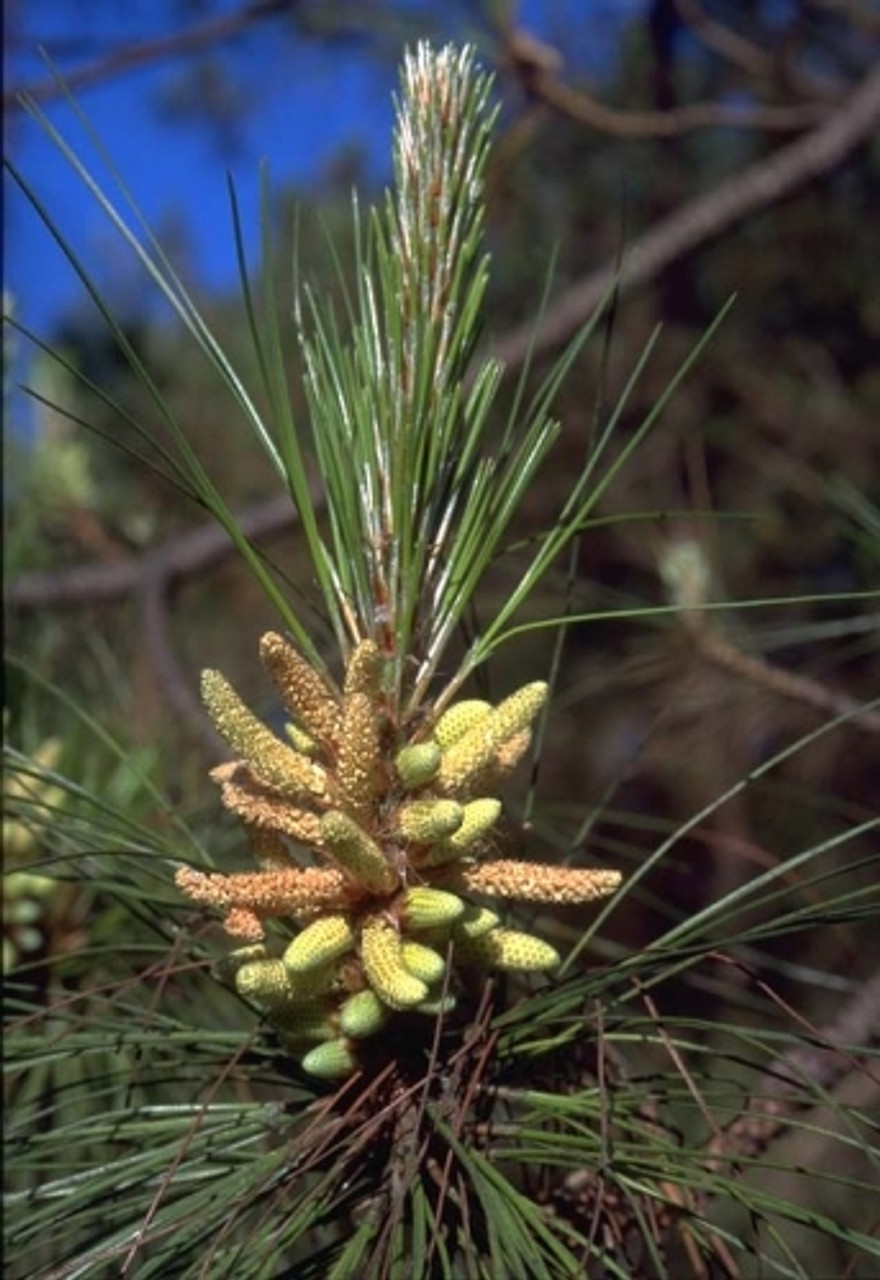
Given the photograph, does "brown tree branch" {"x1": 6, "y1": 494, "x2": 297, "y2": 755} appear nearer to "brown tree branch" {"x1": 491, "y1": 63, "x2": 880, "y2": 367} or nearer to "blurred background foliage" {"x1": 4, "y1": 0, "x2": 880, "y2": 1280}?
"blurred background foliage" {"x1": 4, "y1": 0, "x2": 880, "y2": 1280}

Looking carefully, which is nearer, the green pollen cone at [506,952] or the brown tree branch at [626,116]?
the green pollen cone at [506,952]

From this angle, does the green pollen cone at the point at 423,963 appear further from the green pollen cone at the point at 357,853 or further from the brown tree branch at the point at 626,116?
the brown tree branch at the point at 626,116

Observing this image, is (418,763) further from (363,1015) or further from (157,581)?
(157,581)

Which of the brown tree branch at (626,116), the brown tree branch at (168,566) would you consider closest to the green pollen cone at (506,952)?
the brown tree branch at (168,566)

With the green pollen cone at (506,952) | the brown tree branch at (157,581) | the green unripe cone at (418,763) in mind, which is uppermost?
the brown tree branch at (157,581)

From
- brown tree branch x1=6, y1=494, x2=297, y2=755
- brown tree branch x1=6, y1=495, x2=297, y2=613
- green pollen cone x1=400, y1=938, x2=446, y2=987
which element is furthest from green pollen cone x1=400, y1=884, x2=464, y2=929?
brown tree branch x1=6, y1=495, x2=297, y2=613

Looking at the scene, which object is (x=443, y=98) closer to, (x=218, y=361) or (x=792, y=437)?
(x=218, y=361)

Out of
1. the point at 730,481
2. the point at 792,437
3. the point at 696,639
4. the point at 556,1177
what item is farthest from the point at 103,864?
the point at 730,481
